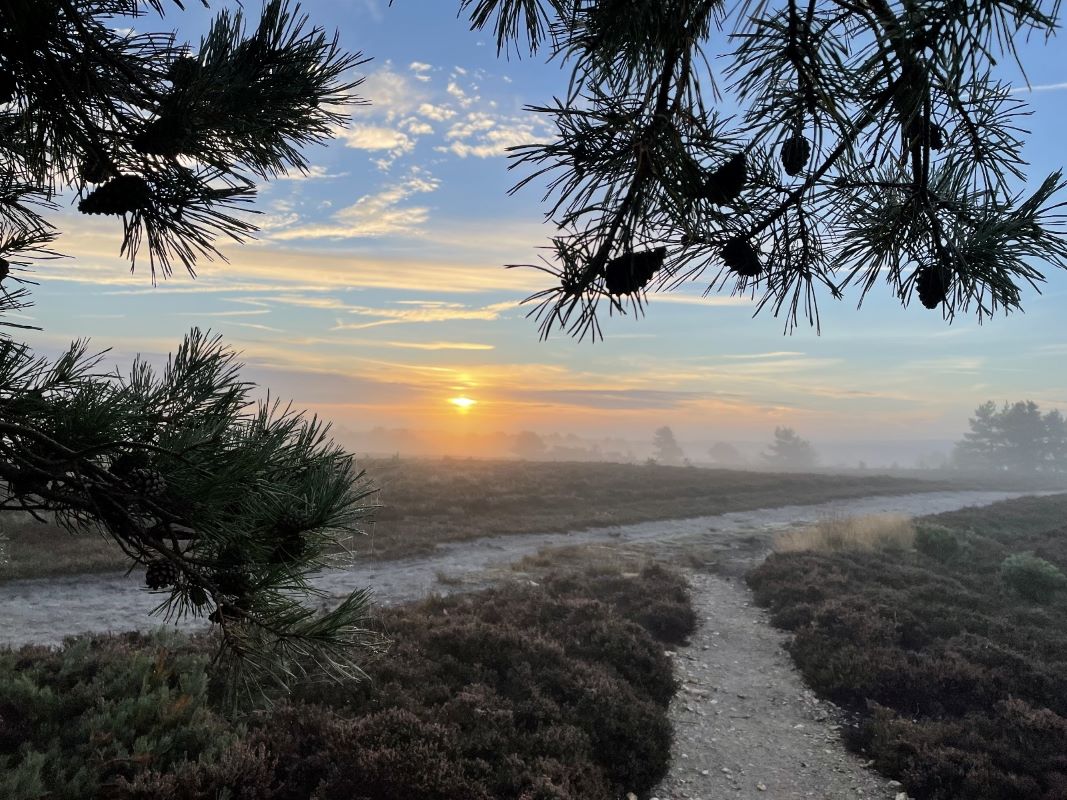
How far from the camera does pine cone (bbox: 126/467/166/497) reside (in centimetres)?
249

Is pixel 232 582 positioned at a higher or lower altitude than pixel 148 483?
lower

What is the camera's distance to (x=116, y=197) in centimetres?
302

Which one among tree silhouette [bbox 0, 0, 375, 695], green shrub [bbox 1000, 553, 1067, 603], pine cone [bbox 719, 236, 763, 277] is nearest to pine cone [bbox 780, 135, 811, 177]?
pine cone [bbox 719, 236, 763, 277]

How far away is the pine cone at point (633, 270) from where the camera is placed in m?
2.49

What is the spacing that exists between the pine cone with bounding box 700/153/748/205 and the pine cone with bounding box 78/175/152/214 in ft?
9.52

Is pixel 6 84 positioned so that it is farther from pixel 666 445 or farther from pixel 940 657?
pixel 666 445

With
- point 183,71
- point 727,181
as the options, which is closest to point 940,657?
point 727,181

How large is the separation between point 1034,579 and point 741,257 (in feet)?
48.5

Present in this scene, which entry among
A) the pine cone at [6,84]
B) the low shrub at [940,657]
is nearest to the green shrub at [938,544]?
the low shrub at [940,657]

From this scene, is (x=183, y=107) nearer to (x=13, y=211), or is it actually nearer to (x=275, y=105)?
(x=275, y=105)

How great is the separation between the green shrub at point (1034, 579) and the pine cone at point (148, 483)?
1654 centimetres

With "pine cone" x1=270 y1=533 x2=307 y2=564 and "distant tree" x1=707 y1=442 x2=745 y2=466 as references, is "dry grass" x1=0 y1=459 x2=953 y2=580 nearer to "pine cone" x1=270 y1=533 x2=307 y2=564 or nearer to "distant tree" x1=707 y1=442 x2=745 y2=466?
"pine cone" x1=270 y1=533 x2=307 y2=564

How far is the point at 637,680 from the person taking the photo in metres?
8.73

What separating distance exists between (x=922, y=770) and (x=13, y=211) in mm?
10327
